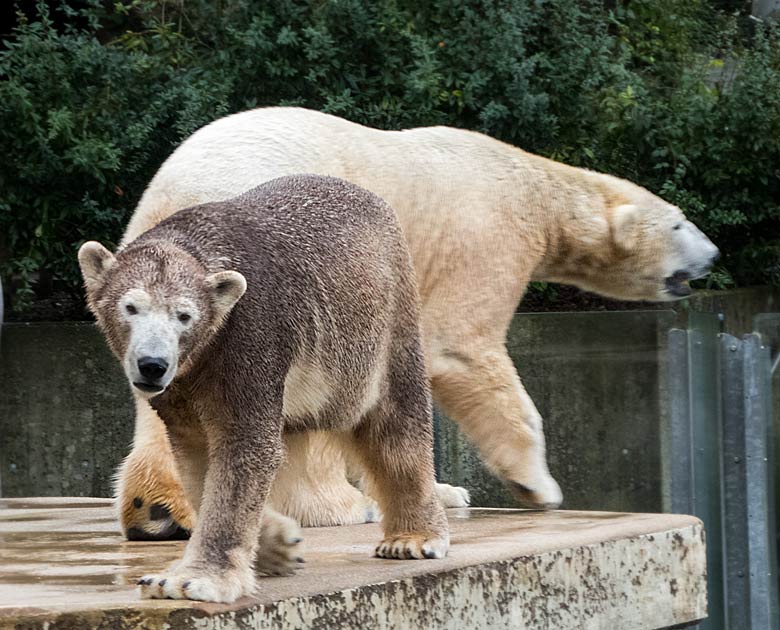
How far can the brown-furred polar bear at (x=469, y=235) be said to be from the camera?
4762mm

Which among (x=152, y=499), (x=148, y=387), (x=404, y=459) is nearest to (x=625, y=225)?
(x=152, y=499)

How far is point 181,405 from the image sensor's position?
286cm

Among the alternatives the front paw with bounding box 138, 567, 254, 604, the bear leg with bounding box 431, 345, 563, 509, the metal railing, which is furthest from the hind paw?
the metal railing

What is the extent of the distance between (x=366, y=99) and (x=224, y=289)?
Answer: 513 centimetres

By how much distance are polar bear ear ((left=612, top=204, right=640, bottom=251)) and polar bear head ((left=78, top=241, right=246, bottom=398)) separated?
355cm

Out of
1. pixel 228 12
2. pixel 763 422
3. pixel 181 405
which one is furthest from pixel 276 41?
pixel 181 405

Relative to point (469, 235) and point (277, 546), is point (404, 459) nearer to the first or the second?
point (277, 546)

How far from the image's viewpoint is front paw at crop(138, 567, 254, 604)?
2.71 metres

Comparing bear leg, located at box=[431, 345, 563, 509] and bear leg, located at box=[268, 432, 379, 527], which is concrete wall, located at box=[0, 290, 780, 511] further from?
bear leg, located at box=[268, 432, 379, 527]

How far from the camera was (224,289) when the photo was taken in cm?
275

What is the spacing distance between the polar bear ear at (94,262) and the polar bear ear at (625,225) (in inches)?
144

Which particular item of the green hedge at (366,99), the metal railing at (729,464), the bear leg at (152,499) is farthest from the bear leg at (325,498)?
the green hedge at (366,99)

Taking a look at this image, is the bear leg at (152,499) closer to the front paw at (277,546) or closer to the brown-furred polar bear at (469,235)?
the brown-furred polar bear at (469,235)

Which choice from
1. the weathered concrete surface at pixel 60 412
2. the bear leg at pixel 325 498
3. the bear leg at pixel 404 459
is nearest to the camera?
the bear leg at pixel 404 459
